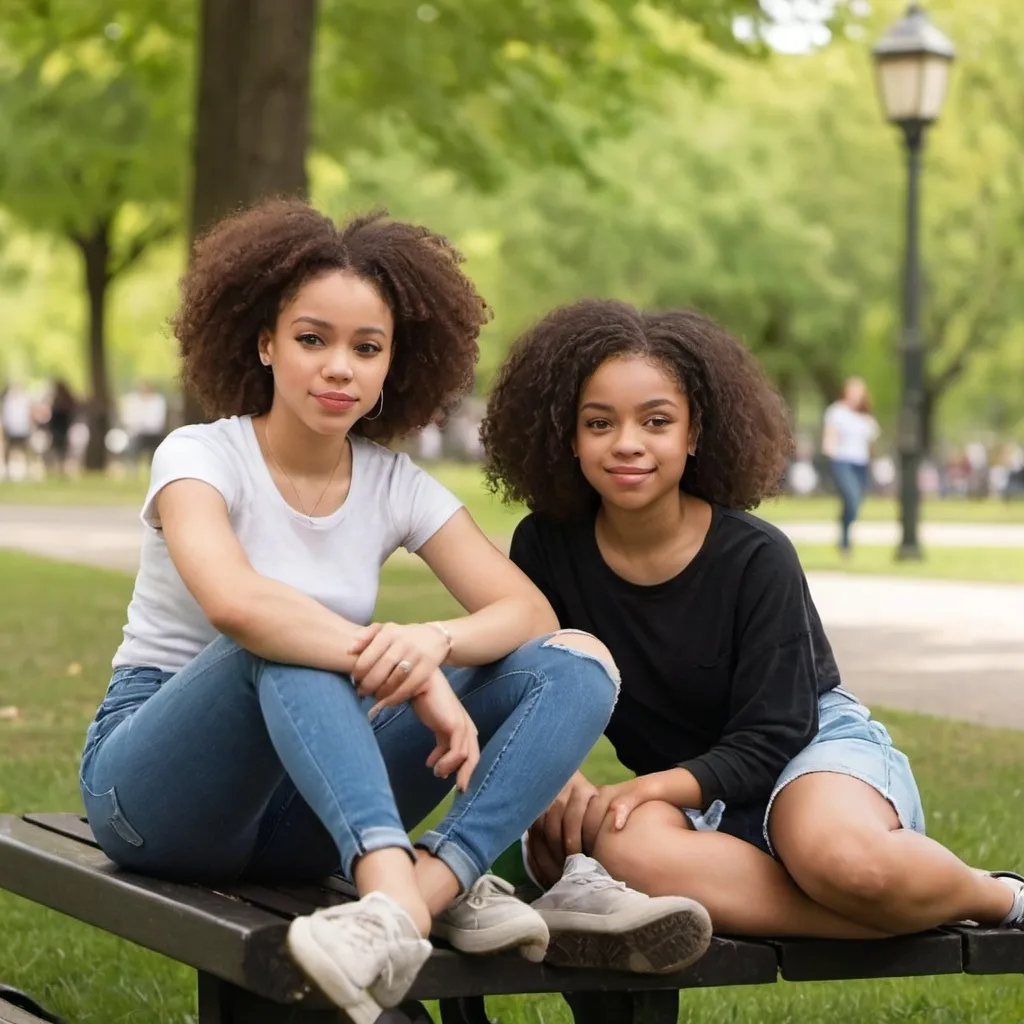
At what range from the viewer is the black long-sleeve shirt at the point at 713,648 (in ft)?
12.3

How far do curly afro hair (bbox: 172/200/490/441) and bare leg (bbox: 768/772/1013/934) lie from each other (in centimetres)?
103

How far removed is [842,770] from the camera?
3.71 metres

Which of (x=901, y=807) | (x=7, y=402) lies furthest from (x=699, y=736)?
(x=7, y=402)

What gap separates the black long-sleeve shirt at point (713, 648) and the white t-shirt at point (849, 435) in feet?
51.6

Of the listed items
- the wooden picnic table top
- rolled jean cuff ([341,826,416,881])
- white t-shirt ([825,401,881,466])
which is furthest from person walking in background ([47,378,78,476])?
rolled jean cuff ([341,826,416,881])

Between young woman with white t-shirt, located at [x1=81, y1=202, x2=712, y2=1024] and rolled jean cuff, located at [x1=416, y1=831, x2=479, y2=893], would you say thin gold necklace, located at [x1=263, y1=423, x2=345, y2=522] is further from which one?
rolled jean cuff, located at [x1=416, y1=831, x2=479, y2=893]

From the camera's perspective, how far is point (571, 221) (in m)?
43.1

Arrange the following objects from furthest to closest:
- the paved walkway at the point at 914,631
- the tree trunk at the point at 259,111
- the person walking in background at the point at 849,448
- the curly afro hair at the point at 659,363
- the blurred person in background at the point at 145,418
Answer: the blurred person in background at the point at 145,418, the person walking in background at the point at 849,448, the tree trunk at the point at 259,111, the paved walkway at the point at 914,631, the curly afro hair at the point at 659,363

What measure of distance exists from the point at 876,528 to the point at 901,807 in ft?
74.1

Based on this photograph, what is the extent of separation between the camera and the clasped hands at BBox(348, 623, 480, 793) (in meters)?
3.34

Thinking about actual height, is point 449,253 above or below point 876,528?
above

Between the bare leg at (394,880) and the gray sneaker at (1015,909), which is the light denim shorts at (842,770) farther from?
the bare leg at (394,880)

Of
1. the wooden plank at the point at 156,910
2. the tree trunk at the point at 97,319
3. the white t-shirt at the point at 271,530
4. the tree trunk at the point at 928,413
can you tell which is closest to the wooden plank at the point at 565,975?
the wooden plank at the point at 156,910

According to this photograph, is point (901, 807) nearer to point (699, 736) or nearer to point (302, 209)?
point (699, 736)
